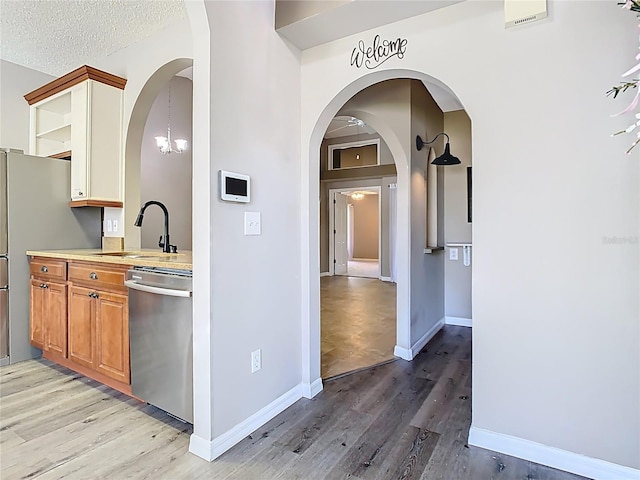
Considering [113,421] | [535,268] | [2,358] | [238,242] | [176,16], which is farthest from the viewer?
[2,358]

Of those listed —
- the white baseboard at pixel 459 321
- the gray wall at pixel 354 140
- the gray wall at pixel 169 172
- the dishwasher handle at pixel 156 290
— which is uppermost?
the gray wall at pixel 354 140

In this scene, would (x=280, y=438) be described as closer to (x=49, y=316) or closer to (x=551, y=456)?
(x=551, y=456)

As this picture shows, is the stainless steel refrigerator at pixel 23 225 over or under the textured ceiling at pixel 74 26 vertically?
under

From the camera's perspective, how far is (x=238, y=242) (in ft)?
6.17

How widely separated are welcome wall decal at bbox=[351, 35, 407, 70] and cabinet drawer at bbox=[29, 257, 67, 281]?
2.57 metres

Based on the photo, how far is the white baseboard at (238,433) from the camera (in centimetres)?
172

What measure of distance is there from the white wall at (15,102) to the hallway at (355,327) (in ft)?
12.1

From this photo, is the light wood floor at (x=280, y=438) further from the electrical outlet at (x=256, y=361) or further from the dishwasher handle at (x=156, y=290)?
the dishwasher handle at (x=156, y=290)

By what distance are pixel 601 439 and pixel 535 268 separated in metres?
0.80

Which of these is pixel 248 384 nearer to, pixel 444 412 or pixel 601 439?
pixel 444 412

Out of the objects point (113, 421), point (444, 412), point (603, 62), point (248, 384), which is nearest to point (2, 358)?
point (113, 421)

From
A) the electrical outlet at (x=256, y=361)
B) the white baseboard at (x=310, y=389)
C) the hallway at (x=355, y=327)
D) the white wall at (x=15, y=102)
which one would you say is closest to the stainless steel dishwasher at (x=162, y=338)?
the electrical outlet at (x=256, y=361)

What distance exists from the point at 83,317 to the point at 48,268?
669 millimetres

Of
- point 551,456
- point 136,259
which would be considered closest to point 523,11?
point 551,456
